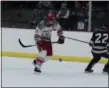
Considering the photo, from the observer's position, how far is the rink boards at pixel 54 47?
28.1ft

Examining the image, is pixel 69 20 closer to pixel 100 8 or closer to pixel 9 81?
pixel 100 8

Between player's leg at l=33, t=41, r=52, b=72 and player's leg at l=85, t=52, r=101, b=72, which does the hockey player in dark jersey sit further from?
player's leg at l=33, t=41, r=52, b=72

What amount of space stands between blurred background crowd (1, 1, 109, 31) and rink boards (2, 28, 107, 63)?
0.19 m

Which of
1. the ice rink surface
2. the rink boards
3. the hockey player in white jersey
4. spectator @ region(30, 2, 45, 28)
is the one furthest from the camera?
spectator @ region(30, 2, 45, 28)

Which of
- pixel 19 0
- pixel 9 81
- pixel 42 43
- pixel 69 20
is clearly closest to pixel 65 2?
pixel 69 20

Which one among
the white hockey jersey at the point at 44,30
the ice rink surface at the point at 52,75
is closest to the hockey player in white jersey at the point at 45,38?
the white hockey jersey at the point at 44,30

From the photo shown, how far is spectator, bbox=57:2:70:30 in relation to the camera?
9.23m

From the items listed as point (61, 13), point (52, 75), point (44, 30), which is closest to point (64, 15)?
point (61, 13)

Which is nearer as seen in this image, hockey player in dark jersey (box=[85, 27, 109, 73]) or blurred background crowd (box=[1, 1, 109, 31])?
hockey player in dark jersey (box=[85, 27, 109, 73])

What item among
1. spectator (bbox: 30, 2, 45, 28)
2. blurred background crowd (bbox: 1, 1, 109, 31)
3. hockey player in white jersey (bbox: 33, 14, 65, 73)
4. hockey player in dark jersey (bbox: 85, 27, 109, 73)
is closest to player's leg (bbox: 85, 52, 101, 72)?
hockey player in dark jersey (bbox: 85, 27, 109, 73)

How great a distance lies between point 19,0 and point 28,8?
395 mm

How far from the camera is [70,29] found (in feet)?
29.6

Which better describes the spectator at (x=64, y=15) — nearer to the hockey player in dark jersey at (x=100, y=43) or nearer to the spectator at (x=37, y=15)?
the spectator at (x=37, y=15)

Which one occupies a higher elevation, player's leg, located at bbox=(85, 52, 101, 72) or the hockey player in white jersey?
the hockey player in white jersey
